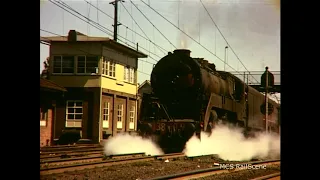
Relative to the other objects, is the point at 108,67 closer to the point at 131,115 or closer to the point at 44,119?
the point at 44,119

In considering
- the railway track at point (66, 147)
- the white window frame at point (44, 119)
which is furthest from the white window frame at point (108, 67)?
the railway track at point (66, 147)

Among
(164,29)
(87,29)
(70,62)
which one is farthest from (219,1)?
(70,62)

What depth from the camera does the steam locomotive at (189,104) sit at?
832cm

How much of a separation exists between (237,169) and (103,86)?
2.30m

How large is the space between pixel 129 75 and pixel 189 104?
116 inches

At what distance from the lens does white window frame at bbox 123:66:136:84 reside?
6.01m

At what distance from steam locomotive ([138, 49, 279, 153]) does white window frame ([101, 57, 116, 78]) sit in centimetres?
208

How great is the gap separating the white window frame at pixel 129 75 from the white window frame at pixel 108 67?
0.20 m

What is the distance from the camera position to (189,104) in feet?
28.8

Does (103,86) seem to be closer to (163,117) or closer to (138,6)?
(138,6)

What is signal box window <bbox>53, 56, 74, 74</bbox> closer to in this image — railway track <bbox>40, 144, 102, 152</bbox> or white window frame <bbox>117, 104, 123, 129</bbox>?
white window frame <bbox>117, 104, 123, 129</bbox>

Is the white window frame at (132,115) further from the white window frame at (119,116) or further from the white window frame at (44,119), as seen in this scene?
the white window frame at (44,119)
